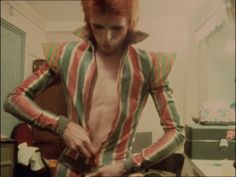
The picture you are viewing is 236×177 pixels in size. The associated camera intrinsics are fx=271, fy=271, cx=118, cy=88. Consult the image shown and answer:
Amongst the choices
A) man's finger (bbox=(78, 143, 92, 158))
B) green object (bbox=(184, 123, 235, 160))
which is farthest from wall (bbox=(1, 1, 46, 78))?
green object (bbox=(184, 123, 235, 160))

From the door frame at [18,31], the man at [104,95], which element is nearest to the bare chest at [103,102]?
the man at [104,95]

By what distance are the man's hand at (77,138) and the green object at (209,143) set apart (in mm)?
145

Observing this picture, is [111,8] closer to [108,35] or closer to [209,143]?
[108,35]

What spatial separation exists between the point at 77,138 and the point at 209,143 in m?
0.21

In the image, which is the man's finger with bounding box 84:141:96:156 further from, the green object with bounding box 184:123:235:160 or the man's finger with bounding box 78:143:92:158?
the green object with bounding box 184:123:235:160

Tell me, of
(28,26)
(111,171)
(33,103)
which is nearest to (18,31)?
(28,26)

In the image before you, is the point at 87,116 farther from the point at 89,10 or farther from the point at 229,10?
the point at 229,10

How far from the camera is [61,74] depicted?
1.01ft

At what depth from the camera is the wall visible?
0.34 m

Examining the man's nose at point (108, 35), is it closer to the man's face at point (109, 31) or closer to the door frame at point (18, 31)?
the man's face at point (109, 31)

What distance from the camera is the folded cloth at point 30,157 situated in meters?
0.34

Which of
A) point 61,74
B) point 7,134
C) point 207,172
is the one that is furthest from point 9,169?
point 207,172

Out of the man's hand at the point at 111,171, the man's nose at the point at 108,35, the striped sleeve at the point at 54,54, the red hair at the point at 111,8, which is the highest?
the red hair at the point at 111,8

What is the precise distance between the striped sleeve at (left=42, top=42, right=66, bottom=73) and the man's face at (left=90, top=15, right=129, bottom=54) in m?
0.04
